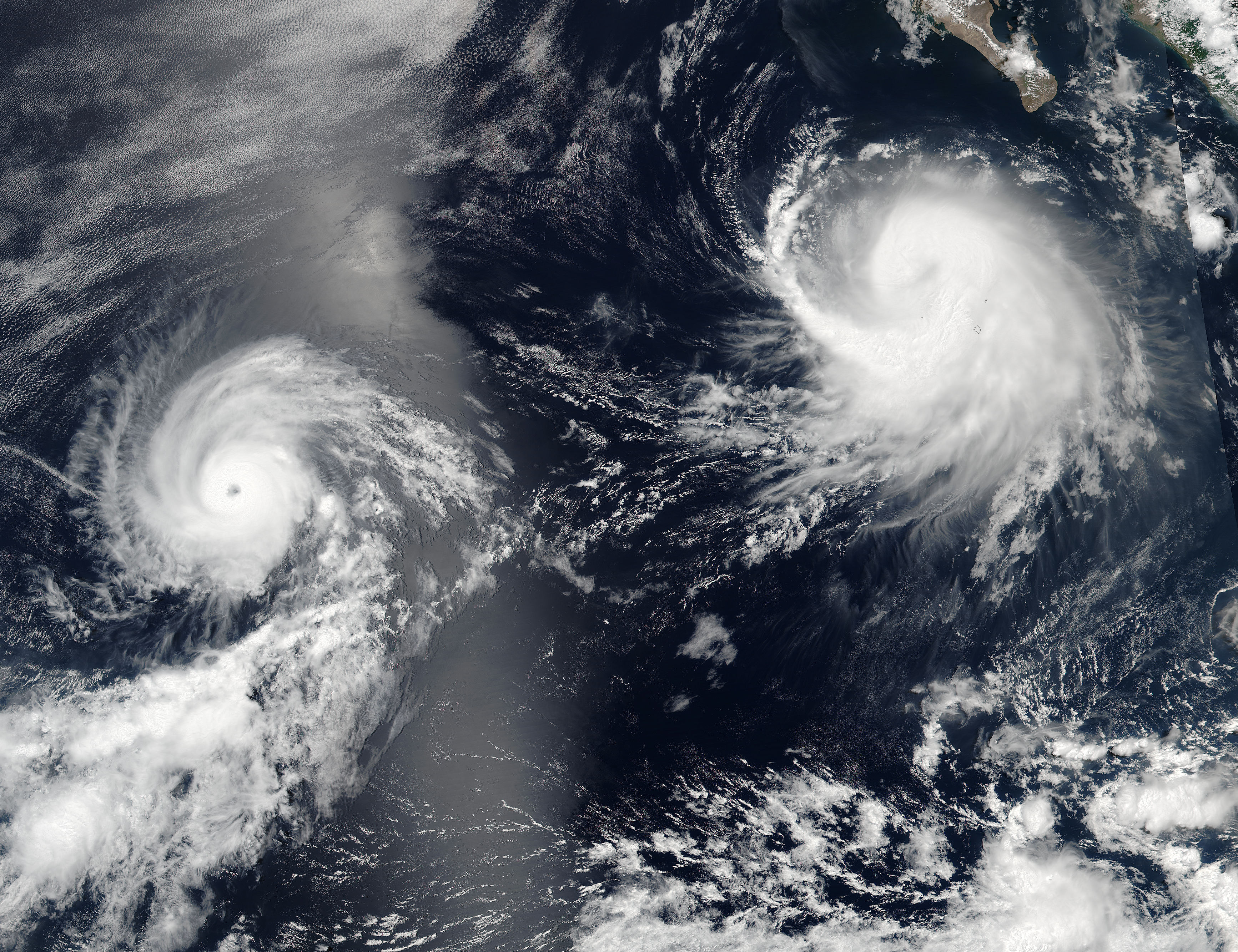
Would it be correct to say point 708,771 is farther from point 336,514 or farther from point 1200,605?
point 1200,605

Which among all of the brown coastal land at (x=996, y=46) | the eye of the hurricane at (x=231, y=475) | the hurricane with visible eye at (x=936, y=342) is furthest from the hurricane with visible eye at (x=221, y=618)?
the brown coastal land at (x=996, y=46)

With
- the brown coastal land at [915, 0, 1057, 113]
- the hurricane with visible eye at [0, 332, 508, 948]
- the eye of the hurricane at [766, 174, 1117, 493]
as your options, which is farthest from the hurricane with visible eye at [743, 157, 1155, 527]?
the hurricane with visible eye at [0, 332, 508, 948]

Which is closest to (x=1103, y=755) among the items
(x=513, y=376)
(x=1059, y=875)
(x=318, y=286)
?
(x=1059, y=875)

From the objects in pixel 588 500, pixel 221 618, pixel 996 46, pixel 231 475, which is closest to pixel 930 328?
pixel 996 46

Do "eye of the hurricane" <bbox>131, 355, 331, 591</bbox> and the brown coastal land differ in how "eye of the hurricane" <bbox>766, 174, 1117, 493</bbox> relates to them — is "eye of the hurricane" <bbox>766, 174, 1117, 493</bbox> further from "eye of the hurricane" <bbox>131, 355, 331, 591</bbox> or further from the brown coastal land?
"eye of the hurricane" <bbox>131, 355, 331, 591</bbox>

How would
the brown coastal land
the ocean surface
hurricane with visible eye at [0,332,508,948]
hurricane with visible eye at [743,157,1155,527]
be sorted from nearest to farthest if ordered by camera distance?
hurricane with visible eye at [0,332,508,948], the ocean surface, hurricane with visible eye at [743,157,1155,527], the brown coastal land

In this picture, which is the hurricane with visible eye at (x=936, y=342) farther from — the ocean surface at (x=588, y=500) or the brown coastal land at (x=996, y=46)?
the brown coastal land at (x=996, y=46)
